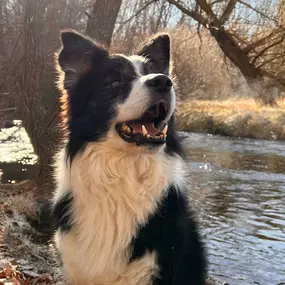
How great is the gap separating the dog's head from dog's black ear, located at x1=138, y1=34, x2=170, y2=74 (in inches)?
4.1

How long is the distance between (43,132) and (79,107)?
3.23 meters

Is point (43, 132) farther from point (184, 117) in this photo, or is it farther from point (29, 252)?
point (184, 117)

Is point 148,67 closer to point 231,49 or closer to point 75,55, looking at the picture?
point 75,55

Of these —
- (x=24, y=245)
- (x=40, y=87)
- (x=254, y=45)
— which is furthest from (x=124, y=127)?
(x=254, y=45)

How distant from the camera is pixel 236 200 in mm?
8203

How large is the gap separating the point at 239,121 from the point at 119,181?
52.3 ft

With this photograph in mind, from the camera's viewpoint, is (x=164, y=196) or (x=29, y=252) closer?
(x=164, y=196)

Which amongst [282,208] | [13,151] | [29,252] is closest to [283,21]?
[282,208]

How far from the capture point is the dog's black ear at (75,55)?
3432 mm

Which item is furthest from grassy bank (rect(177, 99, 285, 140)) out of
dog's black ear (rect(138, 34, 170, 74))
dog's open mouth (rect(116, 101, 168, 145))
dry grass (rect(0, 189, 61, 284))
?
dog's open mouth (rect(116, 101, 168, 145))

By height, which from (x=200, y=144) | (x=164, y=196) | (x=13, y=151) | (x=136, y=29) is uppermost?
(x=136, y=29)

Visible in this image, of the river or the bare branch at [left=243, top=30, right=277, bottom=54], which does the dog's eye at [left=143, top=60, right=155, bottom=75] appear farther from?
the bare branch at [left=243, top=30, right=277, bottom=54]

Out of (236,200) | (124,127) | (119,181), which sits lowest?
(236,200)

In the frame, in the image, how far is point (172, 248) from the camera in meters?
3.24
